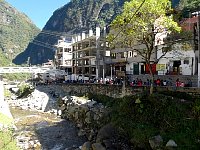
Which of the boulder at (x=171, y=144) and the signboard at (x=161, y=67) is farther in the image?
the signboard at (x=161, y=67)

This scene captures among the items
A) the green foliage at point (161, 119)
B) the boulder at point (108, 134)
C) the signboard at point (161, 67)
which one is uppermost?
the signboard at point (161, 67)

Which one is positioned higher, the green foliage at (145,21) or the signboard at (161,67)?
the green foliage at (145,21)

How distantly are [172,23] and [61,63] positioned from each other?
3437 inches

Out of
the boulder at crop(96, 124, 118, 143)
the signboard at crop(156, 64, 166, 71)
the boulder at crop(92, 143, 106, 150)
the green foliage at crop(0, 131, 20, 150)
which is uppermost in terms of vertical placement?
the signboard at crop(156, 64, 166, 71)

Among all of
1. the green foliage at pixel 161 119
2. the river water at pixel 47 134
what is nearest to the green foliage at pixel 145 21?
the green foliage at pixel 161 119

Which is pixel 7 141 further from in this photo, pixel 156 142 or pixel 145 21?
pixel 145 21

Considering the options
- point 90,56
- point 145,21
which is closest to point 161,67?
point 145,21

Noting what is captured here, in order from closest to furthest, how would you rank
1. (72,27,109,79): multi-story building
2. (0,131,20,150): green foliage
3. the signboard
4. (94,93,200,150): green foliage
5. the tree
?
(94,93,200,150): green foliage < (0,131,20,150): green foliage < the tree < the signboard < (72,27,109,79): multi-story building

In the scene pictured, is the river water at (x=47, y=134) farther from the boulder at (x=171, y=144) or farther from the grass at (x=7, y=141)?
the boulder at (x=171, y=144)

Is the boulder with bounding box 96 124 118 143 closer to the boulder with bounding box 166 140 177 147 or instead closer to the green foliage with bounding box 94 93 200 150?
the green foliage with bounding box 94 93 200 150

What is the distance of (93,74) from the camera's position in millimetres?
87000

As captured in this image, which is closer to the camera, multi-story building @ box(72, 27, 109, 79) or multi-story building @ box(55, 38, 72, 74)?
multi-story building @ box(72, 27, 109, 79)

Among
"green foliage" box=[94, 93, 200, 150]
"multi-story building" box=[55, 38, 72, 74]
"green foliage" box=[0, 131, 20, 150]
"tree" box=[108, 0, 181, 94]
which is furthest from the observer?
"multi-story building" box=[55, 38, 72, 74]

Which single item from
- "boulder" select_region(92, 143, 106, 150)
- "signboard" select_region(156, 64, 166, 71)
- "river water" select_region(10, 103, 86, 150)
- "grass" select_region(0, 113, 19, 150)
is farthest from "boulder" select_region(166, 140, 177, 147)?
"signboard" select_region(156, 64, 166, 71)
